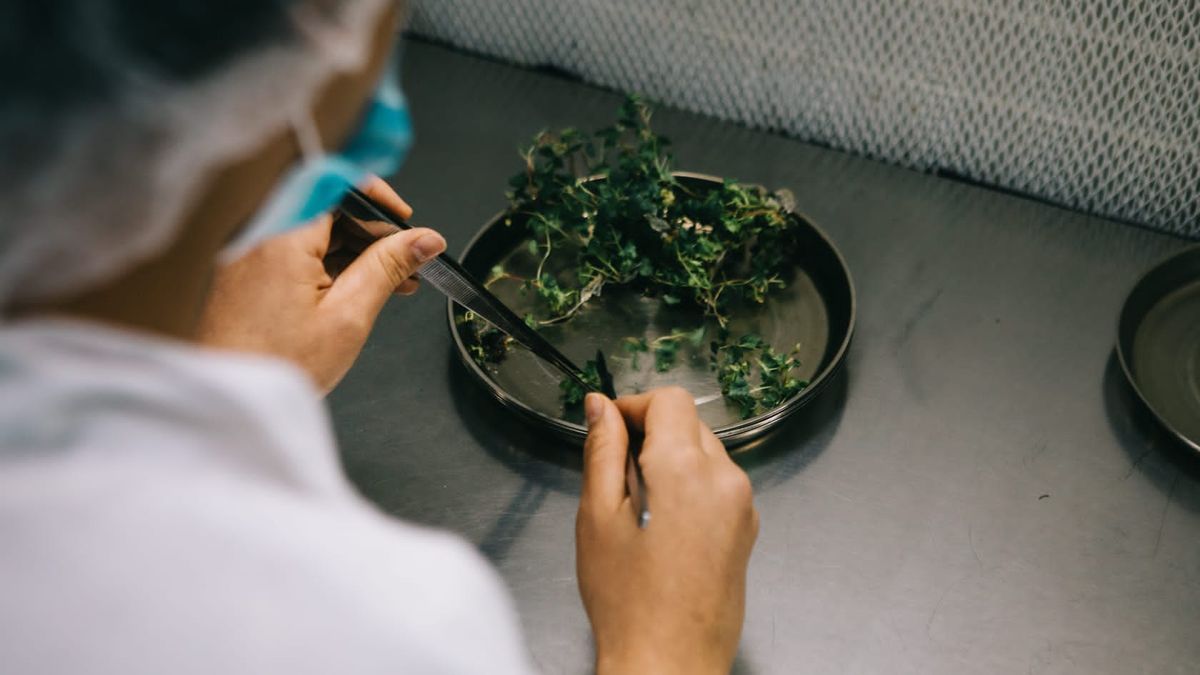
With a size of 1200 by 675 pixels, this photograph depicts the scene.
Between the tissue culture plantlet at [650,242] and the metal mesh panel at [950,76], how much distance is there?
7.6 inches

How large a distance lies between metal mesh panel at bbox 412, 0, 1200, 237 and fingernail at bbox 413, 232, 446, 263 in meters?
0.48

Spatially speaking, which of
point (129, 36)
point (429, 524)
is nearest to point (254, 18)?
point (129, 36)

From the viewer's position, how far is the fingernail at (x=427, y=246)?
847mm

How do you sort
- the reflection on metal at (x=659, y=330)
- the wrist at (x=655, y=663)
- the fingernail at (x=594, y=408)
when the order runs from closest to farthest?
the wrist at (x=655, y=663), the fingernail at (x=594, y=408), the reflection on metal at (x=659, y=330)

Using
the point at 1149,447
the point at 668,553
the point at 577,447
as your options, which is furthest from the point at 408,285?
the point at 1149,447

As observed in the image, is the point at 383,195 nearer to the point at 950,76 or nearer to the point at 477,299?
the point at 477,299

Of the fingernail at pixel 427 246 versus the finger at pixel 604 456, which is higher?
the fingernail at pixel 427 246

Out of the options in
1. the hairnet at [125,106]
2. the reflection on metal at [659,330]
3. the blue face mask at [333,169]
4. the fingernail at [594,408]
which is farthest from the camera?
the reflection on metal at [659,330]

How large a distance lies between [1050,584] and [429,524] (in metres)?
0.57

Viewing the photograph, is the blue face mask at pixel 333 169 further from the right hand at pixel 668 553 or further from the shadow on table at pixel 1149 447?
the shadow on table at pixel 1149 447

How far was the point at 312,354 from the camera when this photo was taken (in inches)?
33.5

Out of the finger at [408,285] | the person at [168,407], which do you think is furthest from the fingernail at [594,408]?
the person at [168,407]

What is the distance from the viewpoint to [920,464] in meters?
0.92

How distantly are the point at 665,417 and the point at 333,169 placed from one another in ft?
1.18
